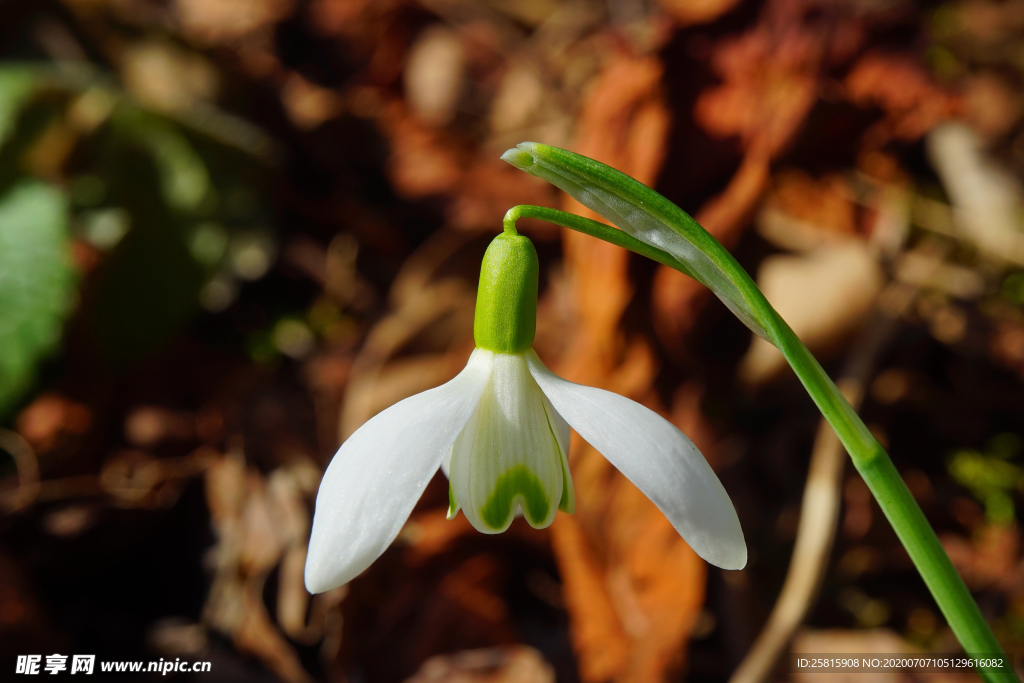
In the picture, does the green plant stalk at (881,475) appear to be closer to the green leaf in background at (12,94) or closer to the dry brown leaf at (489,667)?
the dry brown leaf at (489,667)

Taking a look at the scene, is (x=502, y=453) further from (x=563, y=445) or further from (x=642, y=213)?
(x=642, y=213)

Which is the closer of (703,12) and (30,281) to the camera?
(30,281)

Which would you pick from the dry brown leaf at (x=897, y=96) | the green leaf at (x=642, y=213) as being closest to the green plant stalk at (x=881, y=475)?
the green leaf at (x=642, y=213)

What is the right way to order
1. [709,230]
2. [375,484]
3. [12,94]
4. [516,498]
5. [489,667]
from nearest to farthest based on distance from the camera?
1. [375,484]
2. [516,498]
3. [489,667]
4. [709,230]
5. [12,94]

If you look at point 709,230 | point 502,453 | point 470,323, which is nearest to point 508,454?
point 502,453

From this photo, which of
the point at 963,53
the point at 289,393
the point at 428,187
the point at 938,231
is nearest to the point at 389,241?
the point at 428,187

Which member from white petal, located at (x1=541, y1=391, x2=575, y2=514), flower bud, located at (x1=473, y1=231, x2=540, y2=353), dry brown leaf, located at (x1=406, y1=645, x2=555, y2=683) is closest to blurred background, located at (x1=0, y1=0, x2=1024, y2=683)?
dry brown leaf, located at (x1=406, y1=645, x2=555, y2=683)
